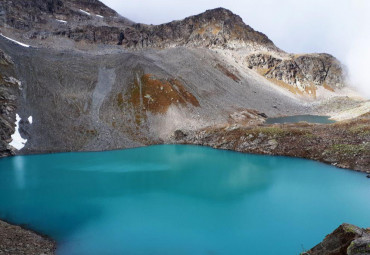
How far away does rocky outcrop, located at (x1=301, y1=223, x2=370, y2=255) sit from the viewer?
910 centimetres

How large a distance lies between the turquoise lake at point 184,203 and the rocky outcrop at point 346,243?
738 cm

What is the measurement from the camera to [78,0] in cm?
15425

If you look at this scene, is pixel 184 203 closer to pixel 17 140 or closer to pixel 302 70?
pixel 17 140

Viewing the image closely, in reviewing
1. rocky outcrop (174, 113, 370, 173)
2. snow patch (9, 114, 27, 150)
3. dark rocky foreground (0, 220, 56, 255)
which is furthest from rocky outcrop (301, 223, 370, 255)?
snow patch (9, 114, 27, 150)

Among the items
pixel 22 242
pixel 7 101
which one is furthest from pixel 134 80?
pixel 22 242

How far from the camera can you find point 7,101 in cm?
5416

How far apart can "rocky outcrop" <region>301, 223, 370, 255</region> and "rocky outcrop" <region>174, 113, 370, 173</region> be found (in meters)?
28.0

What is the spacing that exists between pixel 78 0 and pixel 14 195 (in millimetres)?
151704

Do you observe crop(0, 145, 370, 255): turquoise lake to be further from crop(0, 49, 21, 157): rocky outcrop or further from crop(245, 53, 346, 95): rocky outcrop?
crop(245, 53, 346, 95): rocky outcrop

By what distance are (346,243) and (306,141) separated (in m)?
36.7

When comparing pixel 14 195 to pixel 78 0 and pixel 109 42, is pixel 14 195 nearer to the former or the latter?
pixel 109 42

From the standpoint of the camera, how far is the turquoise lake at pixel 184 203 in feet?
63.5

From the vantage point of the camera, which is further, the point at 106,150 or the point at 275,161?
the point at 106,150

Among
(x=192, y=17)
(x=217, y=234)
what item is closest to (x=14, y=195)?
(x=217, y=234)
